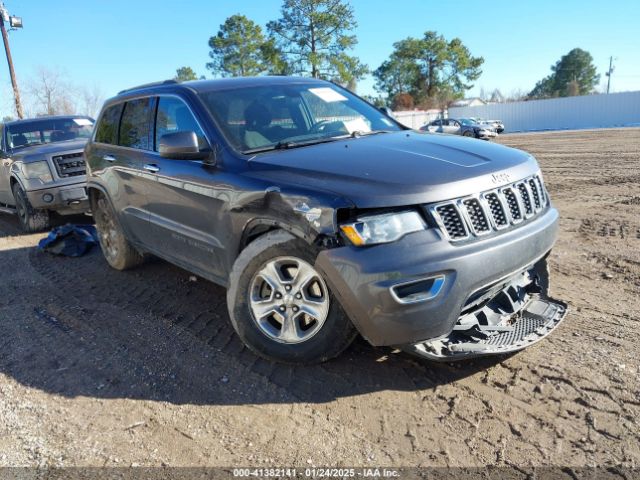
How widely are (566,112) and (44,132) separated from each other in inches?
1710

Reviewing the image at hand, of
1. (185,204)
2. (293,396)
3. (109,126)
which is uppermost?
(109,126)

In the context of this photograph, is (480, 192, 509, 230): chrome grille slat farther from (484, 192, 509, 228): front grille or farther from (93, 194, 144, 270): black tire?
(93, 194, 144, 270): black tire

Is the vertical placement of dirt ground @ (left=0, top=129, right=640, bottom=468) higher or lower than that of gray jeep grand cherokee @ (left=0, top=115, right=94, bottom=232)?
lower

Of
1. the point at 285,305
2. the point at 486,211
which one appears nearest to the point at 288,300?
the point at 285,305

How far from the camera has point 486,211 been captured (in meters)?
2.88

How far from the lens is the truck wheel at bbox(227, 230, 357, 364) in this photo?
9.95ft

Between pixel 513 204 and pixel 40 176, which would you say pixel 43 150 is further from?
pixel 513 204

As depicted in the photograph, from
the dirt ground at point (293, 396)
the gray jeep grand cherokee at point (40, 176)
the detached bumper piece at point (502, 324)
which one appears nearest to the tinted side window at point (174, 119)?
the dirt ground at point (293, 396)

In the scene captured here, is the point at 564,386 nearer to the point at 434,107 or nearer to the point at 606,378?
the point at 606,378

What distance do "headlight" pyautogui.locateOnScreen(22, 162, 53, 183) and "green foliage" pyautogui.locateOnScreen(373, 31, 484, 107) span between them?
5984cm

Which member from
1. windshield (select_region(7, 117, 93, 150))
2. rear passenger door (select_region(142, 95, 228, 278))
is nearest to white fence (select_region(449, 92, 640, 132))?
windshield (select_region(7, 117, 93, 150))

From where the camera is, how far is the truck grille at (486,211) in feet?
9.07

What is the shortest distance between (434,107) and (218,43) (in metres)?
27.9

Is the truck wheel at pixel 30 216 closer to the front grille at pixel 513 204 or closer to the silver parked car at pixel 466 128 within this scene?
the front grille at pixel 513 204
